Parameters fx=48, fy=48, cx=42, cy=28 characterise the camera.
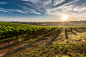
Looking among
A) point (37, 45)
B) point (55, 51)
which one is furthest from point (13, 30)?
point (55, 51)

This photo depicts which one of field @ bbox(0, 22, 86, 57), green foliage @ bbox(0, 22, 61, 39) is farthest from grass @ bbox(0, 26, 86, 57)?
green foliage @ bbox(0, 22, 61, 39)

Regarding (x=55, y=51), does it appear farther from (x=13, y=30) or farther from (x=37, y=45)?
(x=13, y=30)

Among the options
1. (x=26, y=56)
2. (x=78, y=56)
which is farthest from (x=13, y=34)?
(x=78, y=56)

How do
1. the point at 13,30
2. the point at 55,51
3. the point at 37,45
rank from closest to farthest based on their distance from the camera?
1. the point at 55,51
2. the point at 37,45
3. the point at 13,30

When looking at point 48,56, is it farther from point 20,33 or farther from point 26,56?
point 20,33

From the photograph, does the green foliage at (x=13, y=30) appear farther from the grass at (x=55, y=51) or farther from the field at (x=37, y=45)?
the grass at (x=55, y=51)

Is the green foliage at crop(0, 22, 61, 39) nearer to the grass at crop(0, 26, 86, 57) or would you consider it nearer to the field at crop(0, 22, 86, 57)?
the field at crop(0, 22, 86, 57)

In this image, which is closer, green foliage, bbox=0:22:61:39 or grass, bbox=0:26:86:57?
grass, bbox=0:26:86:57

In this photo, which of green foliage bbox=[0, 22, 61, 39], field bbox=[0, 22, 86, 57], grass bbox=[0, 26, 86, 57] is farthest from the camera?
green foliage bbox=[0, 22, 61, 39]

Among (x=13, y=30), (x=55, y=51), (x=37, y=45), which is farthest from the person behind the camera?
(x=13, y=30)

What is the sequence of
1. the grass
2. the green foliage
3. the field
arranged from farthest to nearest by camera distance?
the green foliage < the field < the grass

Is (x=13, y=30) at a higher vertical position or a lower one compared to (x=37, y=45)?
higher

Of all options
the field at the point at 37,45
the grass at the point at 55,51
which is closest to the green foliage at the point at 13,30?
the field at the point at 37,45

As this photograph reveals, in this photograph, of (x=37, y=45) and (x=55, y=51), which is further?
(x=37, y=45)
